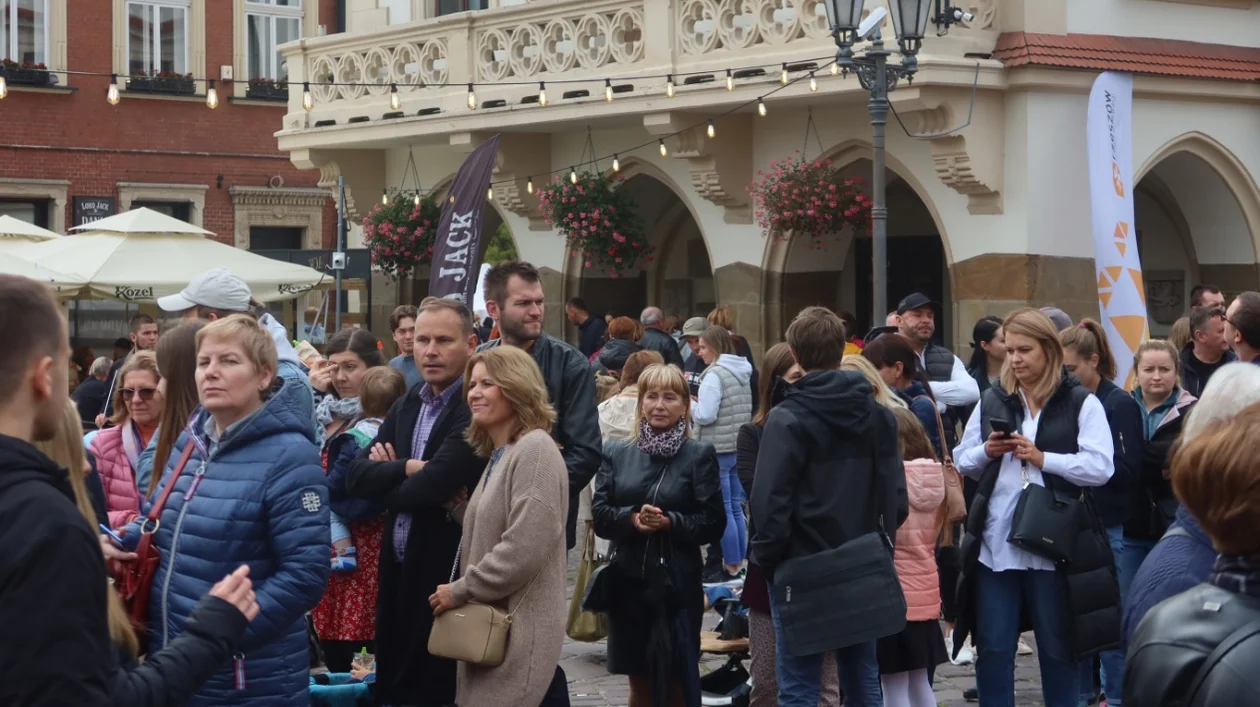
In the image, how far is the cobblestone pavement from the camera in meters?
8.12

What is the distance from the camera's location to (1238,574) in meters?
2.81

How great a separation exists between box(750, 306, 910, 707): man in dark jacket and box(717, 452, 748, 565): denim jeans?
4.86 m

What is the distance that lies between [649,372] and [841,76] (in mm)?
7781

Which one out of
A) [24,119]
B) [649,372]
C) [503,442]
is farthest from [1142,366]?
[24,119]

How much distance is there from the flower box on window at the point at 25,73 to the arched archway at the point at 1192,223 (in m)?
18.4

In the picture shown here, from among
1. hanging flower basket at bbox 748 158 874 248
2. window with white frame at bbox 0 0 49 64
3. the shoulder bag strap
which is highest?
window with white frame at bbox 0 0 49 64

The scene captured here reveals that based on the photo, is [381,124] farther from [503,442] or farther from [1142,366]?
[503,442]

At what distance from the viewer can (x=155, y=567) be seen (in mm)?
4637

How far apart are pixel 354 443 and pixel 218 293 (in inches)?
34.4

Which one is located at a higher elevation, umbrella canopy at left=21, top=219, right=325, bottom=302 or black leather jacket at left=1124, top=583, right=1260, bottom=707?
umbrella canopy at left=21, top=219, right=325, bottom=302

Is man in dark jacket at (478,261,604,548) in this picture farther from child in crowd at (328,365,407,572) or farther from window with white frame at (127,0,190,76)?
window with white frame at (127,0,190,76)

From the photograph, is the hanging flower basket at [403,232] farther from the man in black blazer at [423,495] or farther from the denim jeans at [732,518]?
the man in black blazer at [423,495]

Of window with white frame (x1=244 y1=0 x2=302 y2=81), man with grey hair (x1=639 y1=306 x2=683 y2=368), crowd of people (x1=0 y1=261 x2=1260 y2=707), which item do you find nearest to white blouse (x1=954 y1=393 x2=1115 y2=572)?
crowd of people (x1=0 y1=261 x2=1260 y2=707)

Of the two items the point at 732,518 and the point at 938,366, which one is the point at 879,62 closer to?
the point at 938,366
